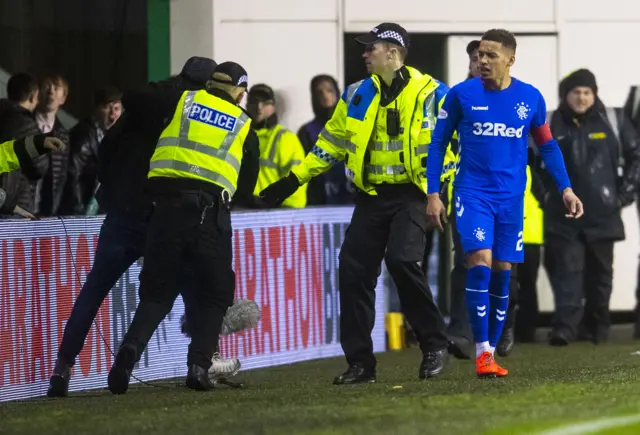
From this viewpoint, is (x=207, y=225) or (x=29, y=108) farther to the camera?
(x=29, y=108)

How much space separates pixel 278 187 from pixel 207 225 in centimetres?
55

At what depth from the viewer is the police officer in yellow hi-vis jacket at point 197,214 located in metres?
9.66

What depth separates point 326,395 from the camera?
9.09m

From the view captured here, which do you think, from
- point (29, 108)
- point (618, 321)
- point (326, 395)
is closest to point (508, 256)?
point (326, 395)

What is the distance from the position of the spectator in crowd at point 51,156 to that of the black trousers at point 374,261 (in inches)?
136

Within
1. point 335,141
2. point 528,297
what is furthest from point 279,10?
point 335,141

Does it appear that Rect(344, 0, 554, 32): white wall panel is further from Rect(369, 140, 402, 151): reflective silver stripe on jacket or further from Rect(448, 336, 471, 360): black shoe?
Rect(369, 140, 402, 151): reflective silver stripe on jacket

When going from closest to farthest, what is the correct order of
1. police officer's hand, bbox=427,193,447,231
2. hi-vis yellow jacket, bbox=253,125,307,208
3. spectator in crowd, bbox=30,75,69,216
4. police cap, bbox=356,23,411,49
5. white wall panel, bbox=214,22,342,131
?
police officer's hand, bbox=427,193,447,231, police cap, bbox=356,23,411,49, spectator in crowd, bbox=30,75,69,216, hi-vis yellow jacket, bbox=253,125,307,208, white wall panel, bbox=214,22,342,131

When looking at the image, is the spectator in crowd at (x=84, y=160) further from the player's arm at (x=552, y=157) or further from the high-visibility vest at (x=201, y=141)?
→ the player's arm at (x=552, y=157)

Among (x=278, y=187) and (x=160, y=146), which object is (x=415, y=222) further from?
(x=160, y=146)

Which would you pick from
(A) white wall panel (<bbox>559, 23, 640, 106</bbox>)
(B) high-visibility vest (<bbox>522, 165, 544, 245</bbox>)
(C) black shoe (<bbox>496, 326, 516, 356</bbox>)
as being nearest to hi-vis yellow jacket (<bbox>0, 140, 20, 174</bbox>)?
(C) black shoe (<bbox>496, 326, 516, 356</bbox>)

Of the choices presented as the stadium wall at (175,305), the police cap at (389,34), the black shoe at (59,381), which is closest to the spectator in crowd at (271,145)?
the stadium wall at (175,305)

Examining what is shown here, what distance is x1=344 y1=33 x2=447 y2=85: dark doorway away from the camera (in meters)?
16.0

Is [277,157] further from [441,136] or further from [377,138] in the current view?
[441,136]
